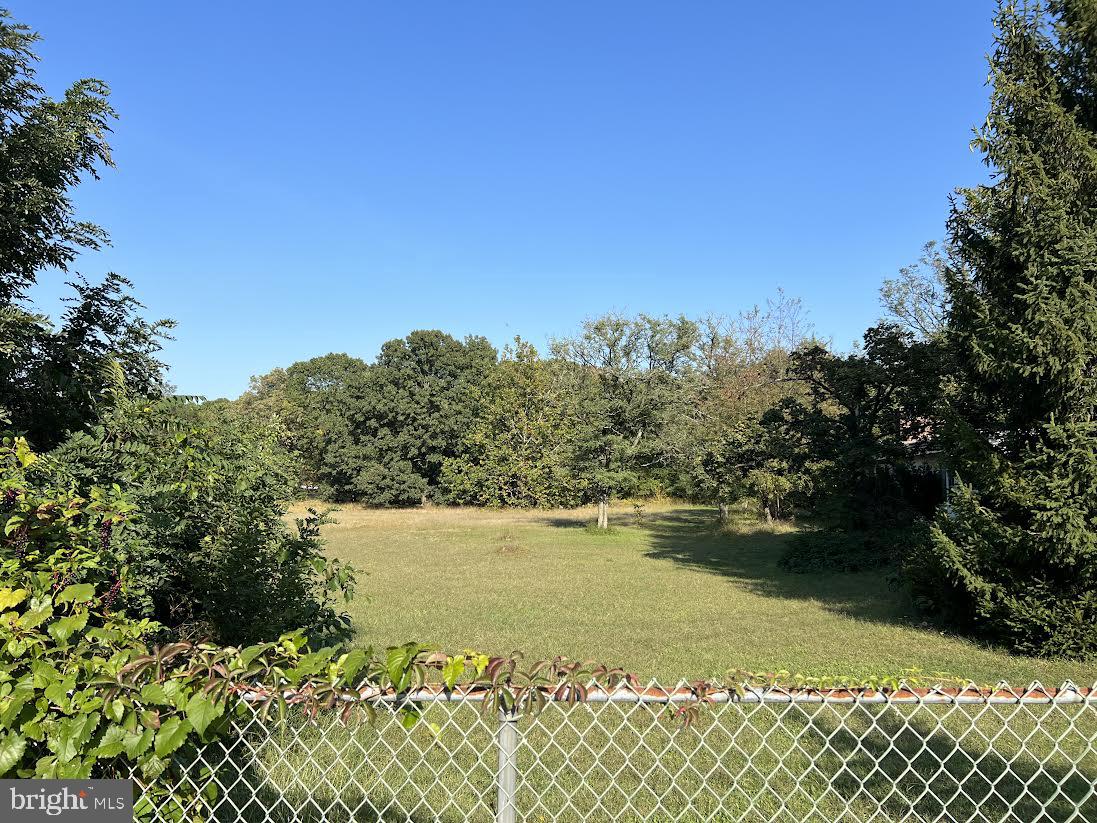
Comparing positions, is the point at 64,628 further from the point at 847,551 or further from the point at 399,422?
the point at 399,422

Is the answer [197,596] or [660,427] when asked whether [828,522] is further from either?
[197,596]

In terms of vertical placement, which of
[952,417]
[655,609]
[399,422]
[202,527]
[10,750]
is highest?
[399,422]

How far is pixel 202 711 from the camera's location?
1.73 meters

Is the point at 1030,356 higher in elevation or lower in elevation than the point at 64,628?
higher

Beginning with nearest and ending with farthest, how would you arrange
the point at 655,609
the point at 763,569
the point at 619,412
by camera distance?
1. the point at 655,609
2. the point at 763,569
3. the point at 619,412

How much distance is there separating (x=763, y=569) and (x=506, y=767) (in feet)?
47.7

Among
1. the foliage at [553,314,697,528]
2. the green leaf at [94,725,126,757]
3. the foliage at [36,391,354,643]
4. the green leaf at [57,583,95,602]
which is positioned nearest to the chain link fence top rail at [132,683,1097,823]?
the green leaf at [94,725,126,757]

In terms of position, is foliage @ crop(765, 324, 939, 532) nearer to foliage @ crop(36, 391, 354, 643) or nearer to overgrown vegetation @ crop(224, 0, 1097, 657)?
overgrown vegetation @ crop(224, 0, 1097, 657)

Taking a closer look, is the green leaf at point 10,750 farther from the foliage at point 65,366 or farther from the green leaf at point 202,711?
the foliage at point 65,366

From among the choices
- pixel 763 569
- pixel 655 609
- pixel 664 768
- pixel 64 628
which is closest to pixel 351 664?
pixel 64 628

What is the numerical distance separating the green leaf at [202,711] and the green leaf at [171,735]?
44 millimetres

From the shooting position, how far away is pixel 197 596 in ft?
15.9

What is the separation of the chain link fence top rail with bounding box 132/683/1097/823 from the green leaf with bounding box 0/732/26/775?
1.20 ft

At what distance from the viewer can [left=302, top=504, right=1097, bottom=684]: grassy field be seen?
24.4 ft
